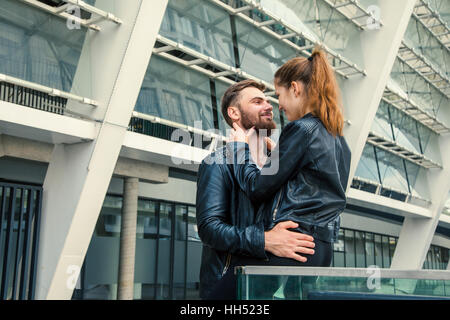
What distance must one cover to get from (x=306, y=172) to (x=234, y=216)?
306 mm

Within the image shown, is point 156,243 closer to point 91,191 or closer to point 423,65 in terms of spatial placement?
point 91,191

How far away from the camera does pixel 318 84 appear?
6.15 feet

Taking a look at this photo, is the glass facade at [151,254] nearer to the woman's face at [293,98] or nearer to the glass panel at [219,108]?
the glass panel at [219,108]

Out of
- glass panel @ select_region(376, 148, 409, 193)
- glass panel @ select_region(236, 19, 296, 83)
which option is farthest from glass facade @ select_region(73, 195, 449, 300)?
glass panel @ select_region(236, 19, 296, 83)

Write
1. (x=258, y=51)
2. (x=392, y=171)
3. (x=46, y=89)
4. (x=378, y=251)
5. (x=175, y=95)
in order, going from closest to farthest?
(x=46, y=89) < (x=175, y=95) < (x=258, y=51) < (x=392, y=171) < (x=378, y=251)

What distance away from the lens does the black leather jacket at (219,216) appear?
1796mm

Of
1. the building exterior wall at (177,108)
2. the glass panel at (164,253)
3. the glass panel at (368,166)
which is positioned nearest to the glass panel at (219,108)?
the building exterior wall at (177,108)

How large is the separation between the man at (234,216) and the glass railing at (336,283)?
3.0 inches

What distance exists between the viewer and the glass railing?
177 centimetres

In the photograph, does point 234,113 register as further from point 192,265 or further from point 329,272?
point 192,265

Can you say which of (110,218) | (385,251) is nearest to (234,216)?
(110,218)

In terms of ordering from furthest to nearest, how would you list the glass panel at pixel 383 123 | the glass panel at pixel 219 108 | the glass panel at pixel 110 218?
the glass panel at pixel 383 123
the glass panel at pixel 110 218
the glass panel at pixel 219 108
